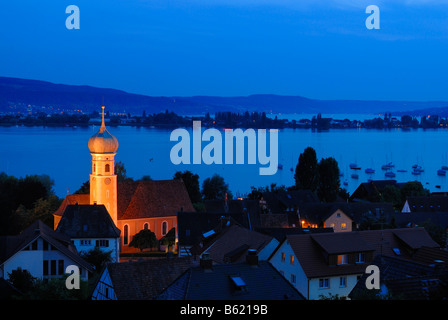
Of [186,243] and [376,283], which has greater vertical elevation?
[376,283]

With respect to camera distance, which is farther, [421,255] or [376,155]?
[376,155]

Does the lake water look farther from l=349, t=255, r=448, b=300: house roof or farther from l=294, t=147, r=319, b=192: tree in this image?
l=349, t=255, r=448, b=300: house roof

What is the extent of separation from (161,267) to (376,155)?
142m

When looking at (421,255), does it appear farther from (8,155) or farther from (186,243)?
(8,155)

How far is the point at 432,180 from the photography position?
11694 cm

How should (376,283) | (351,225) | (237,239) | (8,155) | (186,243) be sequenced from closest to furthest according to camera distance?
(376,283) < (237,239) < (186,243) < (351,225) < (8,155)

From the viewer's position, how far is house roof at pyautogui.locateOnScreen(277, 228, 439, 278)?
2373cm

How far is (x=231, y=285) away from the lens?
15.2 metres

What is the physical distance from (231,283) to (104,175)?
31.2 meters

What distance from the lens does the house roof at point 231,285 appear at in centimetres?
1498

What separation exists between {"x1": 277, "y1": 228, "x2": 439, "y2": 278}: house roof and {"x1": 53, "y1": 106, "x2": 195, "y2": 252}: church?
21055 millimetres

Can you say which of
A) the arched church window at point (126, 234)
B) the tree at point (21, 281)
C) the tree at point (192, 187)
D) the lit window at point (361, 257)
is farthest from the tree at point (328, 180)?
the tree at point (21, 281)

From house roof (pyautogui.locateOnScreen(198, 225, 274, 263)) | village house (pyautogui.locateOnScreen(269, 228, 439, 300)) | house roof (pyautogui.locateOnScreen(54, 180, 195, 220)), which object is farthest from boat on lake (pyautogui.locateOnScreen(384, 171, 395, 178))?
village house (pyautogui.locateOnScreen(269, 228, 439, 300))
